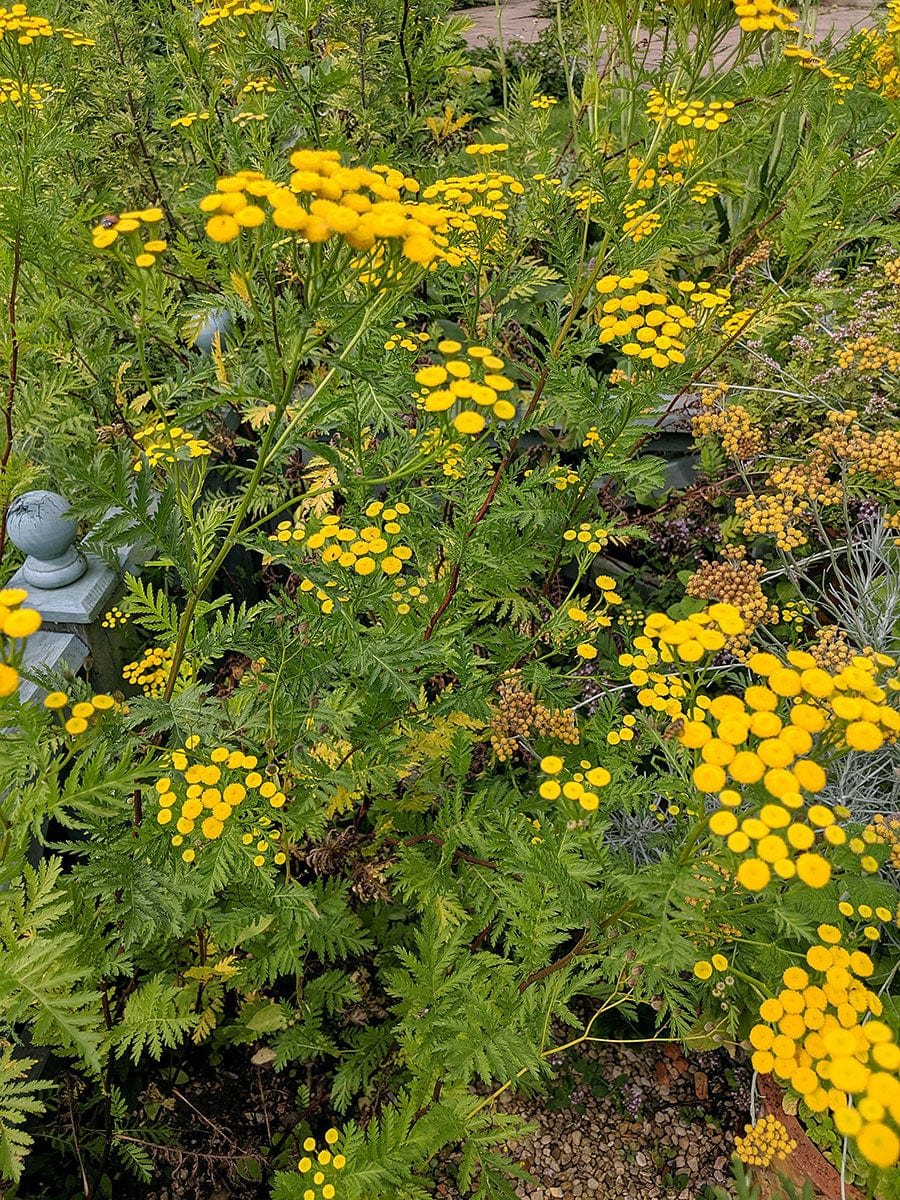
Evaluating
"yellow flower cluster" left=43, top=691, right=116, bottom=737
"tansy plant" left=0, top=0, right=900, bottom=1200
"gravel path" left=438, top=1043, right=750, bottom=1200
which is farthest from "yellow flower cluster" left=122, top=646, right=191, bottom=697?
"gravel path" left=438, top=1043, right=750, bottom=1200

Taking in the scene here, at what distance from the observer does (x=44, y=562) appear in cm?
246

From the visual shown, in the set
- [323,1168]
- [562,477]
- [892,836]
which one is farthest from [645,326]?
[323,1168]

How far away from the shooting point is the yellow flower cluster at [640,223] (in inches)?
82.3

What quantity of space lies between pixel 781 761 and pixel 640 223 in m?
1.57

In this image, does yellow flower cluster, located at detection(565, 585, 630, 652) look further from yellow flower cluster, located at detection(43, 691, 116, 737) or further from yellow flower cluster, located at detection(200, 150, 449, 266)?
yellow flower cluster, located at detection(43, 691, 116, 737)

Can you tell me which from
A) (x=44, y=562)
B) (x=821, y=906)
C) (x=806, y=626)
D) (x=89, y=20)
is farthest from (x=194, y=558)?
(x=89, y=20)

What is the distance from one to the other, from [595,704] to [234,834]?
157 cm

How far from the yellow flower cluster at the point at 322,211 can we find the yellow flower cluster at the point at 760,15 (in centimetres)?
140

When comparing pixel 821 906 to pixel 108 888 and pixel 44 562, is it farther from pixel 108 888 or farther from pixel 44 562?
pixel 44 562

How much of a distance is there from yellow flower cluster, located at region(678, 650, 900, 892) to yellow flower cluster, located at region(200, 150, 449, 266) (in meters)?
0.94

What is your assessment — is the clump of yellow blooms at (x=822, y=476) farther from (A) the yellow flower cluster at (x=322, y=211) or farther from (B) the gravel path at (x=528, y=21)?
(B) the gravel path at (x=528, y=21)

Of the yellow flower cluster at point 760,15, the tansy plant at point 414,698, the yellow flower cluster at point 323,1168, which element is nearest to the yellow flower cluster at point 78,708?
the tansy plant at point 414,698

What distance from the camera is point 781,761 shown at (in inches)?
44.9

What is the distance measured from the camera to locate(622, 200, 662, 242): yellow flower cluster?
2.09m
